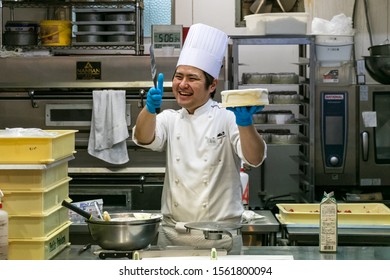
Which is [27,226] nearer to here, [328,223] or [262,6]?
[328,223]

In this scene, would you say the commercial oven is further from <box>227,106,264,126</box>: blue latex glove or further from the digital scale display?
<box>227,106,264,126</box>: blue latex glove

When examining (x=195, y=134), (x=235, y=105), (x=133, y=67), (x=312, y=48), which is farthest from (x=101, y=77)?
(x=235, y=105)

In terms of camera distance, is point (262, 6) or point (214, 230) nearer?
point (214, 230)

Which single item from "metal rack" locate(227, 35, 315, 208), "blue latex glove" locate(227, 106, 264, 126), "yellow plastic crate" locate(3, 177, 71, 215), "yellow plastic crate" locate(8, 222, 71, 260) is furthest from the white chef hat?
"metal rack" locate(227, 35, 315, 208)

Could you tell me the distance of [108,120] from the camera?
16.5 ft

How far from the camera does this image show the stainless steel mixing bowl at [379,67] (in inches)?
Result: 208

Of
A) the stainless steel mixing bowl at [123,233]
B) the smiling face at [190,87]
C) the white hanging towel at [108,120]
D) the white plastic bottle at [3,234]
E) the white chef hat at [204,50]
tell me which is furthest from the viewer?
the white hanging towel at [108,120]

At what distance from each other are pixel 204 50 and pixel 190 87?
28 centimetres

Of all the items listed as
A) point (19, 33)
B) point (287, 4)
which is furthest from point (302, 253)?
point (19, 33)

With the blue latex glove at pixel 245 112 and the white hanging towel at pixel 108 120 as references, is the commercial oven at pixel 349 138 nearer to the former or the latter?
the white hanging towel at pixel 108 120

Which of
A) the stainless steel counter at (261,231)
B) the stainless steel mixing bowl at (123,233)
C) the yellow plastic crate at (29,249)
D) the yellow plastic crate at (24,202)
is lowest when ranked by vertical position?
the stainless steel counter at (261,231)

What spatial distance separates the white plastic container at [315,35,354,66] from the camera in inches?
213

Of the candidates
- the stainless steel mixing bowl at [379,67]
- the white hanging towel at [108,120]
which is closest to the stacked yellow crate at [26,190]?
the white hanging towel at [108,120]

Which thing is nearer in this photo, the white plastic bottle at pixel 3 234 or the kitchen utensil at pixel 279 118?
the white plastic bottle at pixel 3 234
